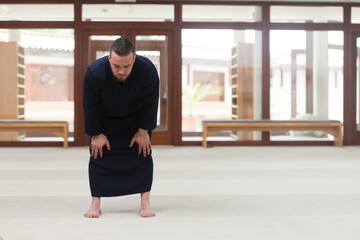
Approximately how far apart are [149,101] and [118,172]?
0.54m

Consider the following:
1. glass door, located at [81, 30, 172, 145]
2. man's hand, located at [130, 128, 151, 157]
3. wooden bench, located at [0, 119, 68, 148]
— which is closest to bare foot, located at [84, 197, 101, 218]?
man's hand, located at [130, 128, 151, 157]

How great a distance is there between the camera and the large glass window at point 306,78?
26.0 ft

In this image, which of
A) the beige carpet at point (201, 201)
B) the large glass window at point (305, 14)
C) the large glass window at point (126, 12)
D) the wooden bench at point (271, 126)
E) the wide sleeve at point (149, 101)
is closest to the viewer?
the beige carpet at point (201, 201)

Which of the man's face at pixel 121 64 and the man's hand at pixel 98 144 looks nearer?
the man's face at pixel 121 64

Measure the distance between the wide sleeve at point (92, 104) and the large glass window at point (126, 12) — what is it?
16.6 ft

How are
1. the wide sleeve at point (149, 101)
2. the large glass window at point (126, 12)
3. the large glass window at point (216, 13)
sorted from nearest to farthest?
the wide sleeve at point (149, 101)
the large glass window at point (126, 12)
the large glass window at point (216, 13)

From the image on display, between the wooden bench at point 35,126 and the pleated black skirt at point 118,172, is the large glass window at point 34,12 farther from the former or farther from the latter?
the pleated black skirt at point 118,172

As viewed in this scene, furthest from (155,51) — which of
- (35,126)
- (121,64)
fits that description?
(121,64)

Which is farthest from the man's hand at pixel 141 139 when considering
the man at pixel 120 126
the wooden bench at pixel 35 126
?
the wooden bench at pixel 35 126

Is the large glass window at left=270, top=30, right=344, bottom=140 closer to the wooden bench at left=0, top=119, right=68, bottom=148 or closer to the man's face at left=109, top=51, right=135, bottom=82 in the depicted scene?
the wooden bench at left=0, top=119, right=68, bottom=148

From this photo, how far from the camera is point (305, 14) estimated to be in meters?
7.91

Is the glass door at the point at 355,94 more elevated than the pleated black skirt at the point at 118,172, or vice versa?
the glass door at the point at 355,94

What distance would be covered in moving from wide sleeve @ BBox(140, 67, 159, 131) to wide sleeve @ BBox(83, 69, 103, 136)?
0.30m

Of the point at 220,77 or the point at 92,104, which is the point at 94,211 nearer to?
the point at 92,104
